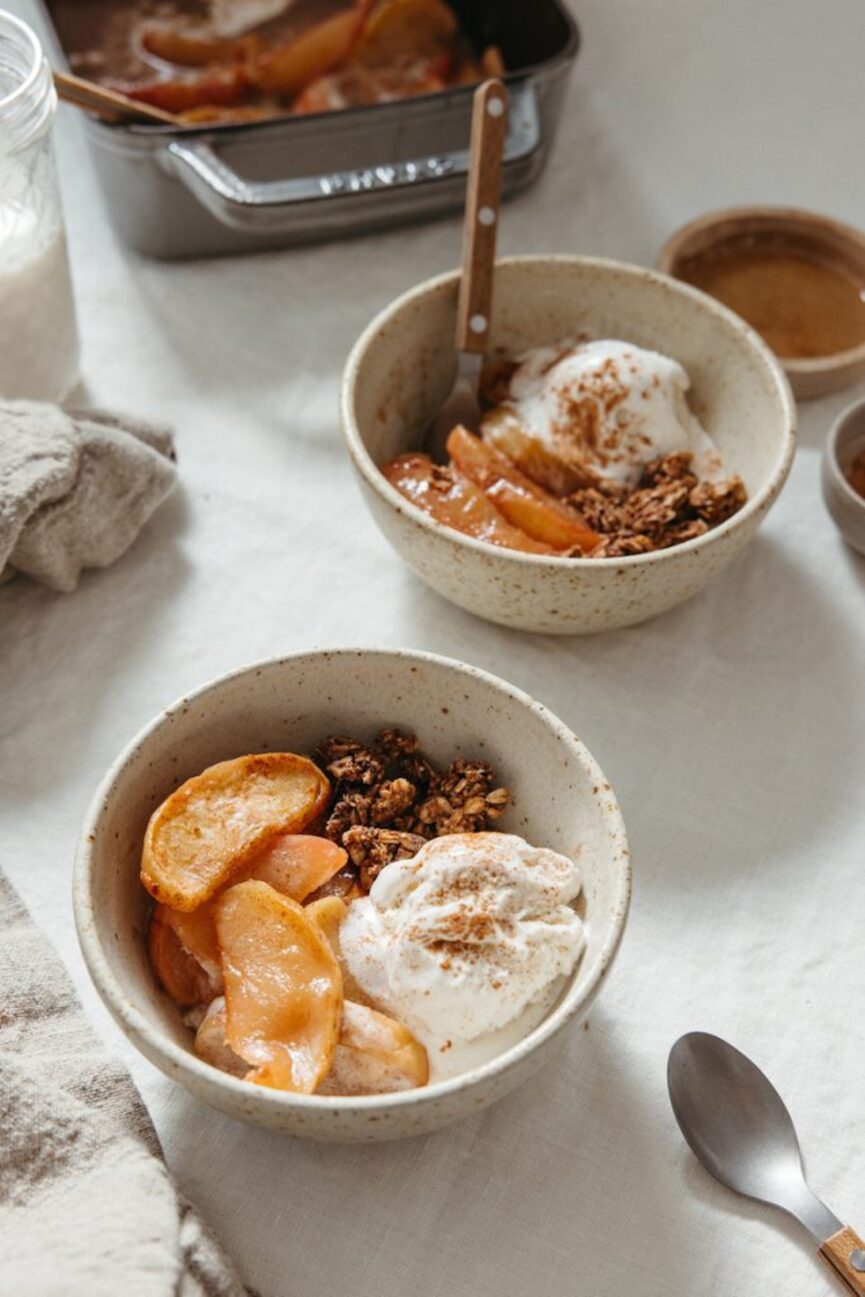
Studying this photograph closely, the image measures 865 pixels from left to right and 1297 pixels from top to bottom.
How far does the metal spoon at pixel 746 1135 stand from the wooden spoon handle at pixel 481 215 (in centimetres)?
72

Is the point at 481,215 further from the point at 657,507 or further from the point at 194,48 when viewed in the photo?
the point at 194,48

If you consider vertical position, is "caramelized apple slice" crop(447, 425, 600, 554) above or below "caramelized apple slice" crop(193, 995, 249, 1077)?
above

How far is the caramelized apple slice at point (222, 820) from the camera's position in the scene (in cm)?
96

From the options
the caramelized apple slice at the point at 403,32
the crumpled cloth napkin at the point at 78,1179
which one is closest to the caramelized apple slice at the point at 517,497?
the crumpled cloth napkin at the point at 78,1179

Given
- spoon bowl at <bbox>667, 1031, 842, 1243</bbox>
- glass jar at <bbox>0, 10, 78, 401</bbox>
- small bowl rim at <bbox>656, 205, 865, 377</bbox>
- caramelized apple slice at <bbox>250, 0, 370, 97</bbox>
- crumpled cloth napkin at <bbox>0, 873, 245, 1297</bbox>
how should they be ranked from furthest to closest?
caramelized apple slice at <bbox>250, 0, 370, 97</bbox>
small bowl rim at <bbox>656, 205, 865, 377</bbox>
glass jar at <bbox>0, 10, 78, 401</bbox>
spoon bowl at <bbox>667, 1031, 842, 1243</bbox>
crumpled cloth napkin at <bbox>0, 873, 245, 1297</bbox>

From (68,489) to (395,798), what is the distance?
0.45 meters

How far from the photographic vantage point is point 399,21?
1750 mm

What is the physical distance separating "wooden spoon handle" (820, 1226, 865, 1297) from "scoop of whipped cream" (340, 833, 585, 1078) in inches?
9.6

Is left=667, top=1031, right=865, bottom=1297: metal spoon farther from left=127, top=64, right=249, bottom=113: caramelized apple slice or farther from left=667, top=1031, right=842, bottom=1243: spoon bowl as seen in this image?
left=127, top=64, right=249, bottom=113: caramelized apple slice

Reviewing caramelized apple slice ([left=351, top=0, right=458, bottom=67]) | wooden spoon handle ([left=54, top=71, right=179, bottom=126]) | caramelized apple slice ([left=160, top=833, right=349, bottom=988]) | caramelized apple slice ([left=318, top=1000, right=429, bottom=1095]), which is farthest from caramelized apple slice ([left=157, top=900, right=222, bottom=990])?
caramelized apple slice ([left=351, top=0, right=458, bottom=67])

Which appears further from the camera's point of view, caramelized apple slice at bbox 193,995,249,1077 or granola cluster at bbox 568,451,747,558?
granola cluster at bbox 568,451,747,558

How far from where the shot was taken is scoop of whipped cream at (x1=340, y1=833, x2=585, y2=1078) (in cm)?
91

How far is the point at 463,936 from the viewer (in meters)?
0.93

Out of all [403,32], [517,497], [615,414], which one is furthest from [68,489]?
[403,32]
